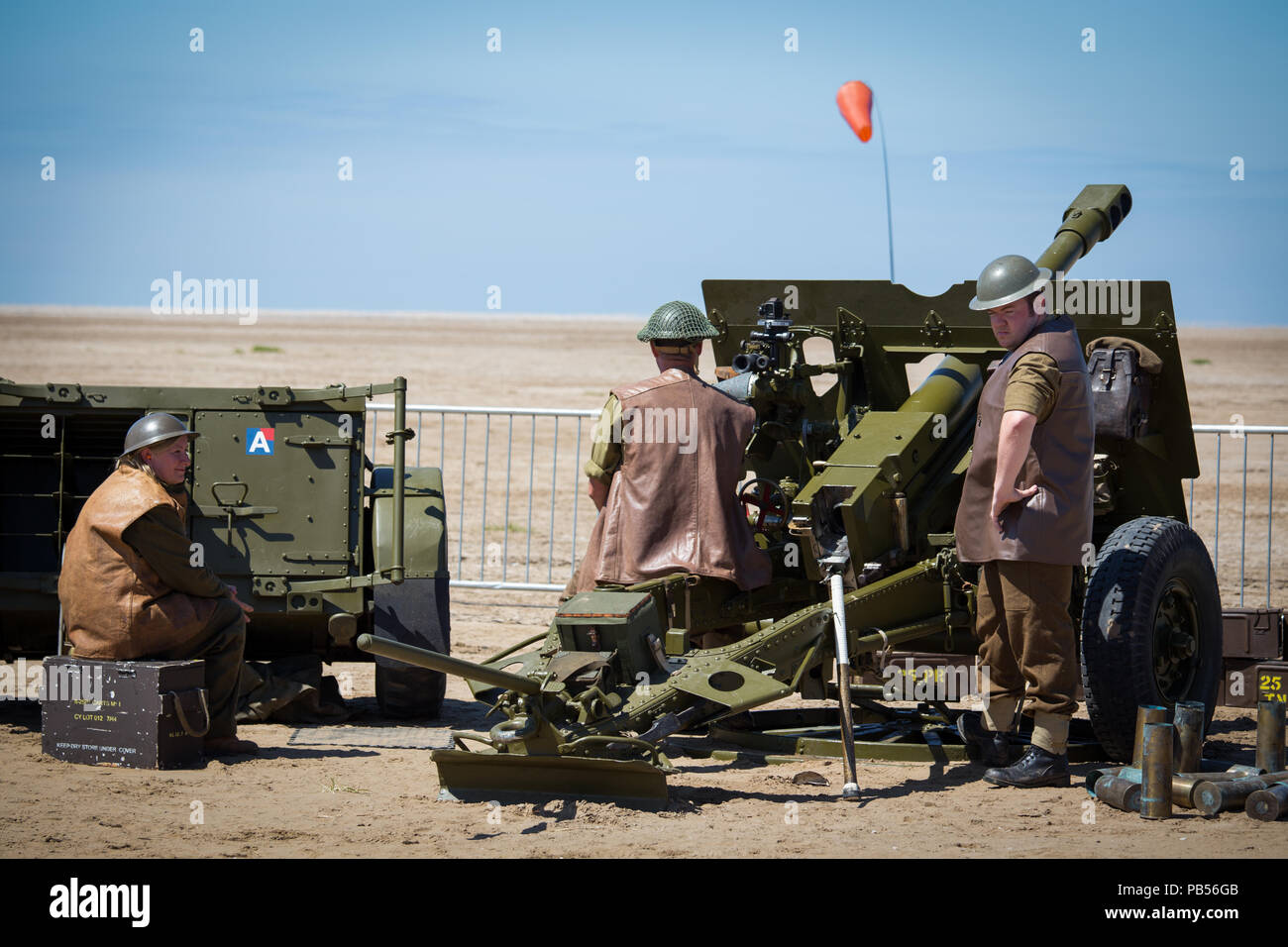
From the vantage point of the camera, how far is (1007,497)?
245 inches

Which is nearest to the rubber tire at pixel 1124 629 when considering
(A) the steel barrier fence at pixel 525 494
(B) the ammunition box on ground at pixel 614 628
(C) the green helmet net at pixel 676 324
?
(B) the ammunition box on ground at pixel 614 628

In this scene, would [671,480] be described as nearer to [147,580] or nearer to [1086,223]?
[147,580]

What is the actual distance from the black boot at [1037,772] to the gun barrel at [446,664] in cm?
205

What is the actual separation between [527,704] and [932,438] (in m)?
2.68

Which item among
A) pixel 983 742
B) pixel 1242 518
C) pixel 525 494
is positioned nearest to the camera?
pixel 983 742

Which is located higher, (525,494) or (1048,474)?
(1048,474)

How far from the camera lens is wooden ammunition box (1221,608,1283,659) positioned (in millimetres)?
7516

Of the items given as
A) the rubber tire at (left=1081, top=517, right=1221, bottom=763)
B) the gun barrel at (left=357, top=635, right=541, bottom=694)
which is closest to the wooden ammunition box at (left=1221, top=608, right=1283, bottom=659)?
the rubber tire at (left=1081, top=517, right=1221, bottom=763)

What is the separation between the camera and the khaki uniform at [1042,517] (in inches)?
246

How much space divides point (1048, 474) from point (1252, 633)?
1.94 metres

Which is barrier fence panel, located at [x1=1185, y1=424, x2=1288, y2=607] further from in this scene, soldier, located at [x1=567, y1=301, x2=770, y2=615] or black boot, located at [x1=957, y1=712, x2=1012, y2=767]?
soldier, located at [x1=567, y1=301, x2=770, y2=615]

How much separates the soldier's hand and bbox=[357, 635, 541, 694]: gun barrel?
1.94m

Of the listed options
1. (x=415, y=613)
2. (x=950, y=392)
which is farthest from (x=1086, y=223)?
(x=415, y=613)

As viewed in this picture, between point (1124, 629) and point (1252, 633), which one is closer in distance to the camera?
point (1124, 629)
